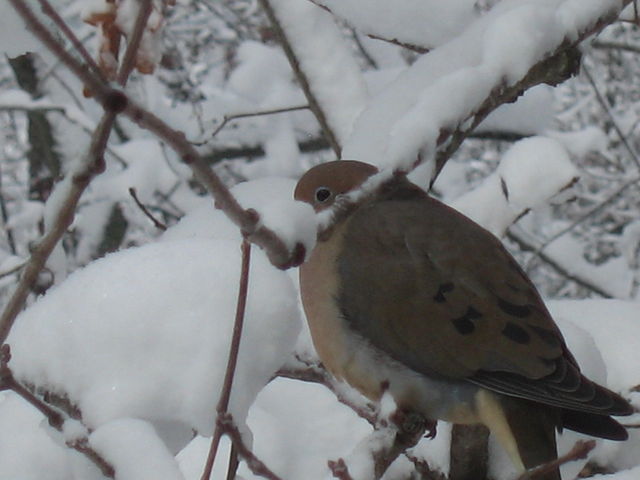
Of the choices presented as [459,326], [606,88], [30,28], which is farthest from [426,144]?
[606,88]

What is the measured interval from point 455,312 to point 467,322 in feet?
0.10

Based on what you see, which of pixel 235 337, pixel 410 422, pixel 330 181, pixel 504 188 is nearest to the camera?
pixel 235 337

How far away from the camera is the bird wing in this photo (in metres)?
1.73

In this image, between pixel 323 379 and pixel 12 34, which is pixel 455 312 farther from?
pixel 12 34

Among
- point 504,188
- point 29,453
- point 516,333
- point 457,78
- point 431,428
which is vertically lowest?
point 431,428

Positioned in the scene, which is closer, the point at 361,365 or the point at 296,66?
the point at 361,365

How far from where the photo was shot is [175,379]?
1.28m

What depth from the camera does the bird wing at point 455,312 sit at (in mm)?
1733

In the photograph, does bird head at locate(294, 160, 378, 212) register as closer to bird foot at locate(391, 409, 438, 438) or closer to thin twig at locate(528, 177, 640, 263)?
bird foot at locate(391, 409, 438, 438)

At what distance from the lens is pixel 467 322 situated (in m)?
1.79

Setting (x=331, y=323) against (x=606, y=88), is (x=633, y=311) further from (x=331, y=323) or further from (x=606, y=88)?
(x=606, y=88)

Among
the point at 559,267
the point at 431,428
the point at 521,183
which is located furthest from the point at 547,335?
the point at 559,267

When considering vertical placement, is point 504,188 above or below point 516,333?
Answer: above

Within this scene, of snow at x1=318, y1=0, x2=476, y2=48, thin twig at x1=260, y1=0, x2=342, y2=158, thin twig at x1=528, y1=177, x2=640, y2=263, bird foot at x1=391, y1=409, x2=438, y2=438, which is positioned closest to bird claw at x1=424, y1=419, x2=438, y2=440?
bird foot at x1=391, y1=409, x2=438, y2=438
